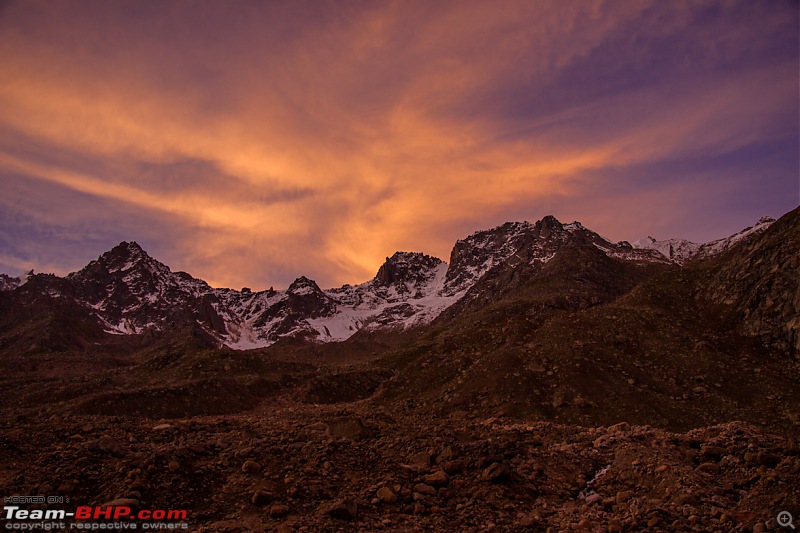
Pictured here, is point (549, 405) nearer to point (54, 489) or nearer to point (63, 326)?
point (54, 489)

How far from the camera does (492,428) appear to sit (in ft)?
78.1

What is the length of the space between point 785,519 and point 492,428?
14.2 metres

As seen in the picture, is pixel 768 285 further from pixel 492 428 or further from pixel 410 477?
pixel 410 477

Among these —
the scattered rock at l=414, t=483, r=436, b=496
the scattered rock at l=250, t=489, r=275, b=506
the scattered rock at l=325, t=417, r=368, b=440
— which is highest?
the scattered rock at l=325, t=417, r=368, b=440

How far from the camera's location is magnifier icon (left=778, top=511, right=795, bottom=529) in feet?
33.6

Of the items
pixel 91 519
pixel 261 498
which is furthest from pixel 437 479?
pixel 91 519

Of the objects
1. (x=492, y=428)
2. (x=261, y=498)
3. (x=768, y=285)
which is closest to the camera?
(x=261, y=498)

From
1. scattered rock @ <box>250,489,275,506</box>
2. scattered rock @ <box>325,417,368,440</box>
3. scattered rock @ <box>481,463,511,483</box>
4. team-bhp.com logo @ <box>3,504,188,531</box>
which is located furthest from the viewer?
scattered rock @ <box>325,417,368,440</box>

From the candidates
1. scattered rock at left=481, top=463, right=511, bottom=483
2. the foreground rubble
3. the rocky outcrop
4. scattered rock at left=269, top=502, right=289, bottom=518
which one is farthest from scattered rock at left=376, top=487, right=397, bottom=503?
the rocky outcrop

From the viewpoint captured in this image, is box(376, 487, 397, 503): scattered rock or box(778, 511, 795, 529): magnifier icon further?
box(376, 487, 397, 503): scattered rock

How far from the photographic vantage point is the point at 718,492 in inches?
519
